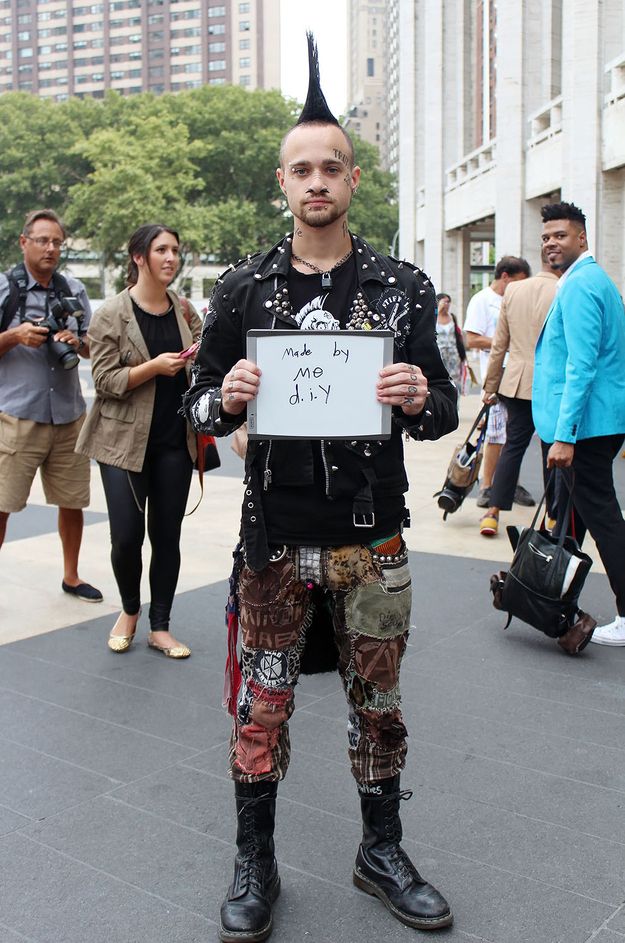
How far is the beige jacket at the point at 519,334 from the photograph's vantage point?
772cm

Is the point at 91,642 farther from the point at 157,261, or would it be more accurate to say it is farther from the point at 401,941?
the point at 401,941

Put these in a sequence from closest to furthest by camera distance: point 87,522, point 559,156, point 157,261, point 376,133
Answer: point 157,261, point 87,522, point 559,156, point 376,133

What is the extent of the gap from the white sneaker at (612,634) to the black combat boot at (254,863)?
285 centimetres

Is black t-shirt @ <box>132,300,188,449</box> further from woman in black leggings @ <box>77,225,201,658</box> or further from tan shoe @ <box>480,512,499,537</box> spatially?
tan shoe @ <box>480,512,499,537</box>

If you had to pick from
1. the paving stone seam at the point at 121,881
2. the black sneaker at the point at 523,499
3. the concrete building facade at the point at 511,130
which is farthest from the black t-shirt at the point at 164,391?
the concrete building facade at the point at 511,130

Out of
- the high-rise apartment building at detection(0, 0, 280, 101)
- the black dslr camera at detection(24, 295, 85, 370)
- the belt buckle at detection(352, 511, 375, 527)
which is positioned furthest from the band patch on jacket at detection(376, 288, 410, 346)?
the high-rise apartment building at detection(0, 0, 280, 101)

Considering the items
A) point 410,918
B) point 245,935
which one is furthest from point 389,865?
point 245,935

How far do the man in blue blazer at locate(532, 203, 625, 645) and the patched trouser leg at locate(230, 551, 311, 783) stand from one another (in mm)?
2532

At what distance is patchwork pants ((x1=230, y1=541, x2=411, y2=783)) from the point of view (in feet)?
9.20

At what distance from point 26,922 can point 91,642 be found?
2.61m

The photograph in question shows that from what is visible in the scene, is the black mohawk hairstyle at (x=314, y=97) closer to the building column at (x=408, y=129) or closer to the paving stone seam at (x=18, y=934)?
the paving stone seam at (x=18, y=934)

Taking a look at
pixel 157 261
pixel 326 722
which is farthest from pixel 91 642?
pixel 157 261

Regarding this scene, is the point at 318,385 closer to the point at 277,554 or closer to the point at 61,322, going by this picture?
the point at 277,554

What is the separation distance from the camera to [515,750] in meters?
3.92
